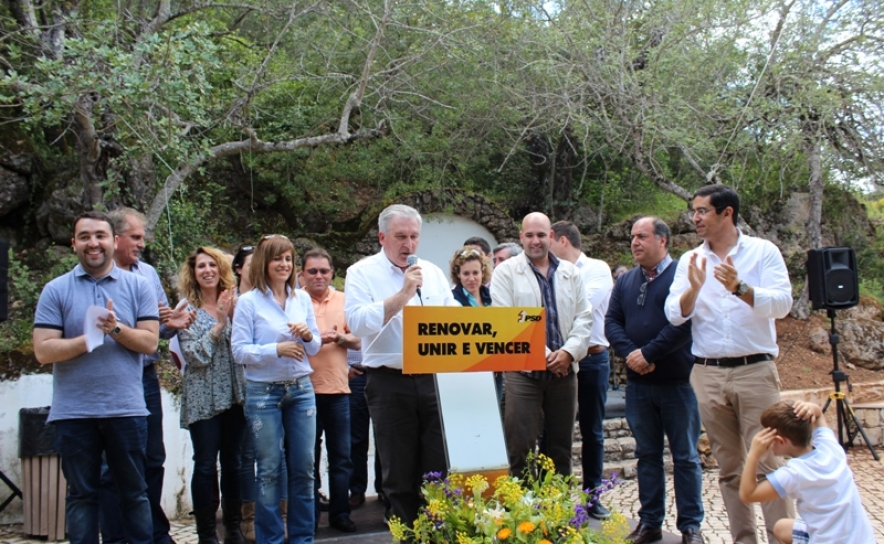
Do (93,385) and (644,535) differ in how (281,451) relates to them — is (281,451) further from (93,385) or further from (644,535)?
(644,535)

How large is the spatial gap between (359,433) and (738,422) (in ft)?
8.97

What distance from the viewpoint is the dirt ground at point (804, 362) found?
9.69 m

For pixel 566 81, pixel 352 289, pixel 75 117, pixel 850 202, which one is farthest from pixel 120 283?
pixel 850 202

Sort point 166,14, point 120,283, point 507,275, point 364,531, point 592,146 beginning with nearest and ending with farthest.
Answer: point 120,283, point 507,275, point 364,531, point 166,14, point 592,146

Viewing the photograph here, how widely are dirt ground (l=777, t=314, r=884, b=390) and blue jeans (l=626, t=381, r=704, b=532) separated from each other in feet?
18.4

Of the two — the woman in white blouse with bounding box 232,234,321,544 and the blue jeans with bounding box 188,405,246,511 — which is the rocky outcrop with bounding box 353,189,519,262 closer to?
the blue jeans with bounding box 188,405,246,511

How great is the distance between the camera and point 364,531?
16.3 ft

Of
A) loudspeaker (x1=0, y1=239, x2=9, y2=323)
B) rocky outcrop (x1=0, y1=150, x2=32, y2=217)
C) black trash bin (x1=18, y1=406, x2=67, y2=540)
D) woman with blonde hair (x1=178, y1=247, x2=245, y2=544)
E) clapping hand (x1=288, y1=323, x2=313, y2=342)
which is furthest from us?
rocky outcrop (x1=0, y1=150, x2=32, y2=217)

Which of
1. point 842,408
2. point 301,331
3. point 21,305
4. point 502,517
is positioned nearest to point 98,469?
point 301,331

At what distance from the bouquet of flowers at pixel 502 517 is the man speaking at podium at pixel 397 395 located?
45 cm

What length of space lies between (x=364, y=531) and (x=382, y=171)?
7.87 m

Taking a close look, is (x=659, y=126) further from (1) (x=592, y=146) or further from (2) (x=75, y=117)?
(2) (x=75, y=117)

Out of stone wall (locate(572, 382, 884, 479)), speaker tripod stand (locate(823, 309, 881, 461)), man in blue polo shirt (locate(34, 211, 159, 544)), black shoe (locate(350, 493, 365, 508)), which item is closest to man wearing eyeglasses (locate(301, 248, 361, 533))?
black shoe (locate(350, 493, 365, 508))

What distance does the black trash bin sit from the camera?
5004mm
